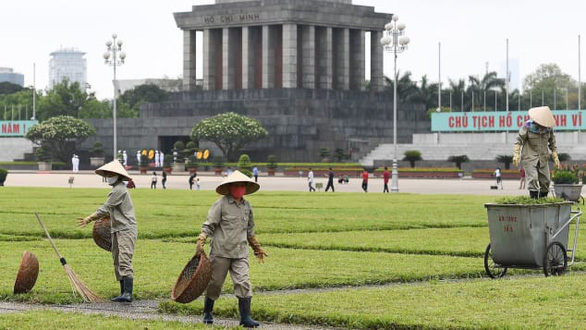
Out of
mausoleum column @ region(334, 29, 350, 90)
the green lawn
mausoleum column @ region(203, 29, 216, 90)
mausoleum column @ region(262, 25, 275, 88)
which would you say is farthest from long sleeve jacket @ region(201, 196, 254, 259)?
mausoleum column @ region(203, 29, 216, 90)

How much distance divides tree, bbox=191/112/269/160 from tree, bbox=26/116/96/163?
12976 millimetres

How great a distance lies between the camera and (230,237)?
51.2 ft

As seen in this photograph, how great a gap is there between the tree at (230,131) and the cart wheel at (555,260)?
82.1m

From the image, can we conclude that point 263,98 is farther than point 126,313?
Yes

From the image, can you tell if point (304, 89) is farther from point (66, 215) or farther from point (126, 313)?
point (126, 313)

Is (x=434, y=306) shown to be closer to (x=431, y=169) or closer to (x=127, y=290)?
(x=127, y=290)

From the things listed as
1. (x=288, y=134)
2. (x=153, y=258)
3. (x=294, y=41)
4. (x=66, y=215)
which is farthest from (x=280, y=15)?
(x=153, y=258)

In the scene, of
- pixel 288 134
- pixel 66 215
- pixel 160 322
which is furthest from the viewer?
pixel 288 134

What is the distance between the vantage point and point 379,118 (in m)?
115

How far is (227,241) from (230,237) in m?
0.06

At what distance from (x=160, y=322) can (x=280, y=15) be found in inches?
3782

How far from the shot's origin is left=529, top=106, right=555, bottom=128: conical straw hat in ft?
71.8

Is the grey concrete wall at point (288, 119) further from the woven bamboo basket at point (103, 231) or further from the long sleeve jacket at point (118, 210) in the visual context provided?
the long sleeve jacket at point (118, 210)

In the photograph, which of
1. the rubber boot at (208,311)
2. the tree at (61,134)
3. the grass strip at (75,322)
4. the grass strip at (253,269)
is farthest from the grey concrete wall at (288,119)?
the rubber boot at (208,311)
